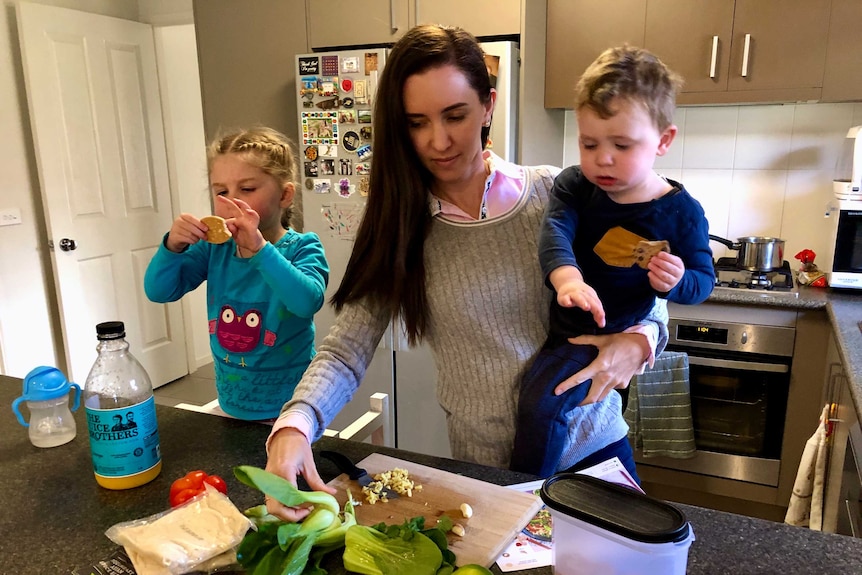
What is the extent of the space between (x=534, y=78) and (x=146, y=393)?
2041 millimetres

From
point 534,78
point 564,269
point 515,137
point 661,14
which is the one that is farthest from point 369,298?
point 661,14

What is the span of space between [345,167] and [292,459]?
→ 6.12 ft

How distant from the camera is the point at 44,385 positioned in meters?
1.12

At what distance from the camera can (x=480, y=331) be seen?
1.15 meters

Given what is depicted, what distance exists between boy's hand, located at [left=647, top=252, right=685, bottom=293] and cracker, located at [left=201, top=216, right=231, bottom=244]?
0.73 metres

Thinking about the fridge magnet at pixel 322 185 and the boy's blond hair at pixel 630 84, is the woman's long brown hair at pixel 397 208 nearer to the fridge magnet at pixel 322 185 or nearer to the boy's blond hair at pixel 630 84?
the boy's blond hair at pixel 630 84

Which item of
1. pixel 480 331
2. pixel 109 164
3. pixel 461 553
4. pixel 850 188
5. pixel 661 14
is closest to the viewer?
pixel 461 553

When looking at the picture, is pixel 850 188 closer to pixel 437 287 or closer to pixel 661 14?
pixel 661 14

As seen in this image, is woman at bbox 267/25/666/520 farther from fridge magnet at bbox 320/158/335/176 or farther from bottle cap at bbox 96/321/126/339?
fridge magnet at bbox 320/158/335/176

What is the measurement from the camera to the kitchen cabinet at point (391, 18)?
241 centimetres

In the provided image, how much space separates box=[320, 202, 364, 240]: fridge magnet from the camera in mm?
2650

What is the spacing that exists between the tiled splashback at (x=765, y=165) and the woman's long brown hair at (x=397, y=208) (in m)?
1.92

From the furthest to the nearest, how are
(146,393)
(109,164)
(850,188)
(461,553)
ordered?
1. (109,164)
2. (850,188)
3. (146,393)
4. (461,553)

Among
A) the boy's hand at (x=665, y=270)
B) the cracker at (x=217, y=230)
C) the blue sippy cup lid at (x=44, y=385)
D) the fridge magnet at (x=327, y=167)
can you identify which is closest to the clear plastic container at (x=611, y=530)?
the boy's hand at (x=665, y=270)
